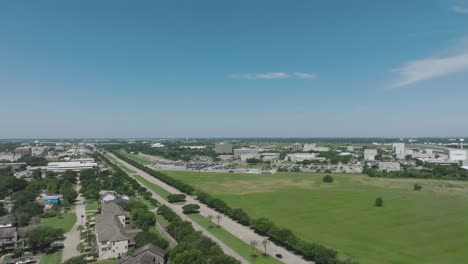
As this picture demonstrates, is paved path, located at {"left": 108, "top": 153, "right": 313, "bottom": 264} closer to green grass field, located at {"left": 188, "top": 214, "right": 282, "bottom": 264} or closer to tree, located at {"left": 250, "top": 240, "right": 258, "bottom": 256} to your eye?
tree, located at {"left": 250, "top": 240, "right": 258, "bottom": 256}

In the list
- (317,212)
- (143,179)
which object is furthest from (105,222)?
(143,179)

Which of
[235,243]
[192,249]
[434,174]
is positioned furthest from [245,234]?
[434,174]

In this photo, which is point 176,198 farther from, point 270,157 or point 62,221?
point 270,157

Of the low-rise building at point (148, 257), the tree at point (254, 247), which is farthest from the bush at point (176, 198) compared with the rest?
the low-rise building at point (148, 257)

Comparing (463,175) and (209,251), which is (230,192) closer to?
(209,251)

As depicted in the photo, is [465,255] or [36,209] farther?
[36,209]

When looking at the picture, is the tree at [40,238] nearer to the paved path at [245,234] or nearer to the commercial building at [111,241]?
the commercial building at [111,241]
